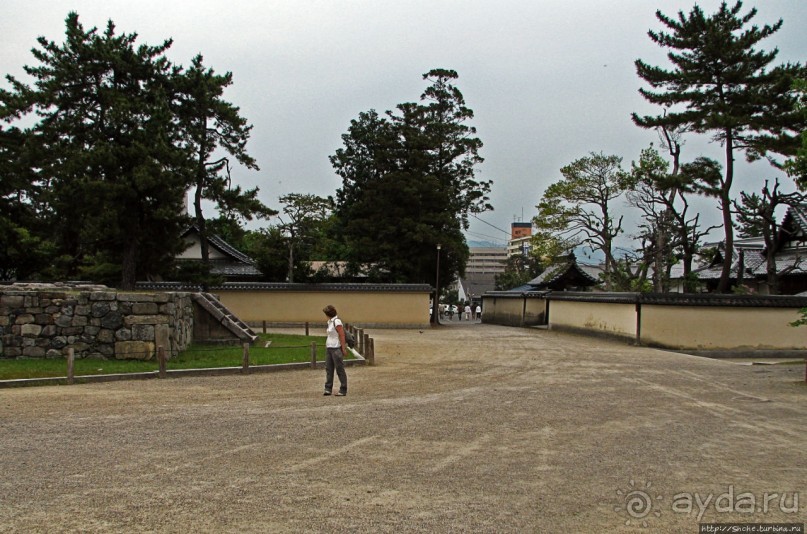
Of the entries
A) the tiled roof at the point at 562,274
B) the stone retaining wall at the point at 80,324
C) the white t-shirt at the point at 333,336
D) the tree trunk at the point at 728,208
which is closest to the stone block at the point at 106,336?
the stone retaining wall at the point at 80,324

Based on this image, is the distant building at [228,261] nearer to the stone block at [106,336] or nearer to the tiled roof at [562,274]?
the tiled roof at [562,274]

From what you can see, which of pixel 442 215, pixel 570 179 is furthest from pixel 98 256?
pixel 570 179

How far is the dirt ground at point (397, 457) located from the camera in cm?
481

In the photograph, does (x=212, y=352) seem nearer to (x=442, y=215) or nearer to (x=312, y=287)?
(x=312, y=287)

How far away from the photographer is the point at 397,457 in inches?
255

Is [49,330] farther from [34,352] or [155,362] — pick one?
[155,362]

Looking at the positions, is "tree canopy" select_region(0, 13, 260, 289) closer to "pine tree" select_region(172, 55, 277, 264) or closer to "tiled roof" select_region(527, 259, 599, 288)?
"pine tree" select_region(172, 55, 277, 264)

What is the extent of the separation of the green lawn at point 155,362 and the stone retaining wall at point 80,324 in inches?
12.2

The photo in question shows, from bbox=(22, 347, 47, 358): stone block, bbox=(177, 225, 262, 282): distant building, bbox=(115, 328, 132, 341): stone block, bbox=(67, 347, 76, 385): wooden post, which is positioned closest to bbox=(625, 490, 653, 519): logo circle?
bbox=(67, 347, 76, 385): wooden post

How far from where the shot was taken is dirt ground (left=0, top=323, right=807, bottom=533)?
481cm

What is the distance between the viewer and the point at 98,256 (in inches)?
1133

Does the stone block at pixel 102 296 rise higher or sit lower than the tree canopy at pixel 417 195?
lower

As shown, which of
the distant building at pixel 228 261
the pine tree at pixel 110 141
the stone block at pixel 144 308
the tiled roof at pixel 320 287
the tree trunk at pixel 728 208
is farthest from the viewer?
the distant building at pixel 228 261

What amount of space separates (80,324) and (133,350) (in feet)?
4.31
